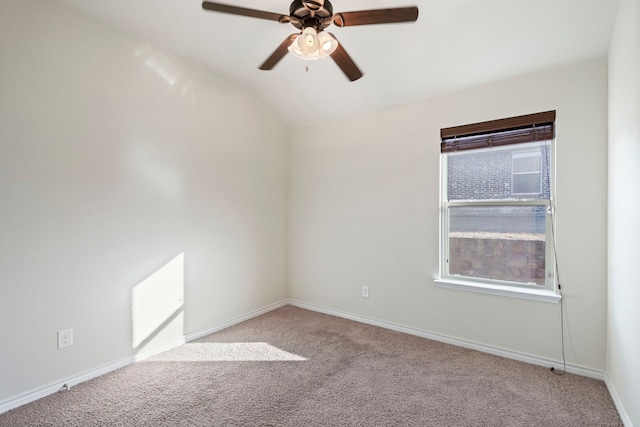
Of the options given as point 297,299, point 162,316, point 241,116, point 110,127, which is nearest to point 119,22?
point 110,127

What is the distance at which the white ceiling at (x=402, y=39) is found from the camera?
2037mm

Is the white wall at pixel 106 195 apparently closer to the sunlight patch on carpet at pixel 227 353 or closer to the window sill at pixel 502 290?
the sunlight patch on carpet at pixel 227 353

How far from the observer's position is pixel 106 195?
2281mm

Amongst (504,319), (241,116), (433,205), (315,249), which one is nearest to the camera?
(504,319)

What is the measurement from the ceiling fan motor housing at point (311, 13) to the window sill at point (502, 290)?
2360mm

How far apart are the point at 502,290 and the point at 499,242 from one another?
0.42 m

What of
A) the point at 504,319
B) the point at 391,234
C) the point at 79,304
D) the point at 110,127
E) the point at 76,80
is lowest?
the point at 504,319

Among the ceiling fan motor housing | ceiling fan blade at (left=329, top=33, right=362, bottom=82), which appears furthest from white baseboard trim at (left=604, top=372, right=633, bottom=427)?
the ceiling fan motor housing

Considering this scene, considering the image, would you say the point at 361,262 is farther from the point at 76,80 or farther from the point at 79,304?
the point at 76,80

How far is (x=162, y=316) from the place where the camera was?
2.64 meters

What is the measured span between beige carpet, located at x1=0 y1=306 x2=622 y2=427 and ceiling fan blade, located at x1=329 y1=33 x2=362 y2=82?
2.20 m

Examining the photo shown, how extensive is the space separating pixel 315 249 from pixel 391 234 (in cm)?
105

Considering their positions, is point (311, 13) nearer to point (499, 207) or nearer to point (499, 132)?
point (499, 132)

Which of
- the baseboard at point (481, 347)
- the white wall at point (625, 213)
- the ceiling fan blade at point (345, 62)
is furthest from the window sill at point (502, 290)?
the ceiling fan blade at point (345, 62)
